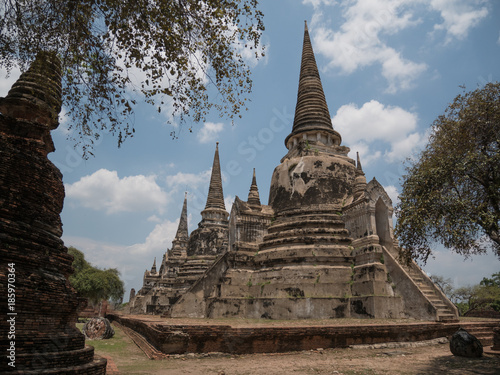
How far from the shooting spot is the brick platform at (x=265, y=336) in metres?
8.09

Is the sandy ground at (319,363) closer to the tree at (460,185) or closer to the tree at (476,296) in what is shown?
the tree at (460,185)

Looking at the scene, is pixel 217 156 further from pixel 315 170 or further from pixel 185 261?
pixel 315 170

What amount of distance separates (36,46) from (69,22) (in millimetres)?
823

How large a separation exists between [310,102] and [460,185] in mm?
13448

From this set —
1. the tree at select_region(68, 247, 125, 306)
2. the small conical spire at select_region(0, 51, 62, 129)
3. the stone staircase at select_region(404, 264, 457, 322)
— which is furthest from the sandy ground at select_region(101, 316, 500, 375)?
the tree at select_region(68, 247, 125, 306)

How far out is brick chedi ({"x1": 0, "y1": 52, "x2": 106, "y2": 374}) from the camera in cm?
463

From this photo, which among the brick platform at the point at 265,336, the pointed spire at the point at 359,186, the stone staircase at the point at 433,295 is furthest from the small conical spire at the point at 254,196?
the brick platform at the point at 265,336

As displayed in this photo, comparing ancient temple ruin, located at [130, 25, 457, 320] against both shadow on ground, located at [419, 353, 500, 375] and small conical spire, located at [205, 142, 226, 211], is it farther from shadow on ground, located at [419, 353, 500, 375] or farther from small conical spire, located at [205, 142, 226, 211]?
small conical spire, located at [205, 142, 226, 211]

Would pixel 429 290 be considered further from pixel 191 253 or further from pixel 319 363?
pixel 191 253

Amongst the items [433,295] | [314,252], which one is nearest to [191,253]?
[314,252]

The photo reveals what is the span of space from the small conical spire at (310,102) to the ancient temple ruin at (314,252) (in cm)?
8

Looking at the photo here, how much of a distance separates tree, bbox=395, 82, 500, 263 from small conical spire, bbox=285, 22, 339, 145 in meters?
11.2

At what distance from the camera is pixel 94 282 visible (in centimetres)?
2859

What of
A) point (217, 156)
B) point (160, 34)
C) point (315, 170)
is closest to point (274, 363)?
point (160, 34)
